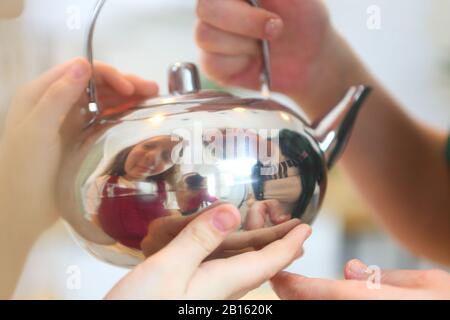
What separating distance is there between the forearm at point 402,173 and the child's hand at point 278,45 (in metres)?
0.09

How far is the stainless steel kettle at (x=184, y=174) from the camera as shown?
1.22ft

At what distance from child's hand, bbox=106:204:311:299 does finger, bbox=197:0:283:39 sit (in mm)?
223

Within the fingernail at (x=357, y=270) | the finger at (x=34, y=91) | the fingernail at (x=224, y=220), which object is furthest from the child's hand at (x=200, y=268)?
the finger at (x=34, y=91)

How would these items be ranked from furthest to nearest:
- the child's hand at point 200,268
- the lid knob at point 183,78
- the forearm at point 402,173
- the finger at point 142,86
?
the forearm at point 402,173, the finger at point 142,86, the lid knob at point 183,78, the child's hand at point 200,268

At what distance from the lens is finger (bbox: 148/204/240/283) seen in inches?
14.0

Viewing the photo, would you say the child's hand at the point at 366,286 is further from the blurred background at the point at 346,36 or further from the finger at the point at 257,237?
the blurred background at the point at 346,36

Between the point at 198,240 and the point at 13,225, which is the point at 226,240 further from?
the point at 13,225

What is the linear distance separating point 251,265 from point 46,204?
0.22 metres

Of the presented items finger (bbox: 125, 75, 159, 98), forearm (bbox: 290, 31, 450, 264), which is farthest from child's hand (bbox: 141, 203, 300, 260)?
forearm (bbox: 290, 31, 450, 264)

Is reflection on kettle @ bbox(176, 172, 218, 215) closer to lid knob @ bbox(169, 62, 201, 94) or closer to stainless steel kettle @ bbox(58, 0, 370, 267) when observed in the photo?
stainless steel kettle @ bbox(58, 0, 370, 267)

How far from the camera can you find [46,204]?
1.60 ft

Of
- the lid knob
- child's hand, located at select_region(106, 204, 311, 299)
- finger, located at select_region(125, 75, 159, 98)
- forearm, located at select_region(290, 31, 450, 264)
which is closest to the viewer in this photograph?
child's hand, located at select_region(106, 204, 311, 299)
